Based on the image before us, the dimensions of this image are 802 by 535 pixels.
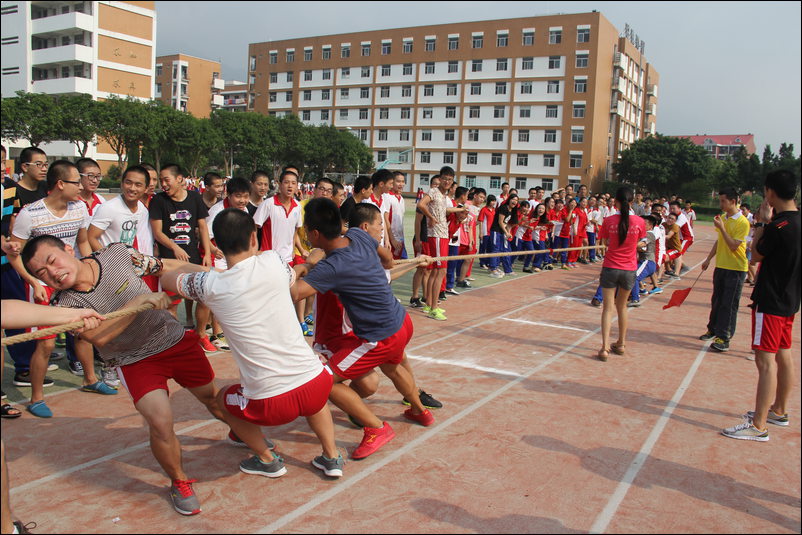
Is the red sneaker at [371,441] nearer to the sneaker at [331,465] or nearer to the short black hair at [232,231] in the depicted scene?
the sneaker at [331,465]

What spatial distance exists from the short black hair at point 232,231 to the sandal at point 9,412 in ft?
9.08

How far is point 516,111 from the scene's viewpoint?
206ft

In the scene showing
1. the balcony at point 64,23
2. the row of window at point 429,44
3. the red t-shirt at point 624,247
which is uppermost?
the row of window at point 429,44

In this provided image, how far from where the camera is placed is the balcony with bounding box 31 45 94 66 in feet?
173

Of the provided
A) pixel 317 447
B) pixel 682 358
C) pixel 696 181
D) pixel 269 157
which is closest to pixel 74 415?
pixel 317 447

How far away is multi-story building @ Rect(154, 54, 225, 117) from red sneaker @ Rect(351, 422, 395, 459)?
292 feet

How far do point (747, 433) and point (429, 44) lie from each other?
6773cm

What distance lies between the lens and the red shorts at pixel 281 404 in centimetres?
351

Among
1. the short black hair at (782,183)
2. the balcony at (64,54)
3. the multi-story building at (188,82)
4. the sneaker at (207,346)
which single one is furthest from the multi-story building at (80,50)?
the short black hair at (782,183)

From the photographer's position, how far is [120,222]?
5676 mm

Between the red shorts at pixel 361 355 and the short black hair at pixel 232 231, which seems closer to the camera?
the short black hair at pixel 232 231

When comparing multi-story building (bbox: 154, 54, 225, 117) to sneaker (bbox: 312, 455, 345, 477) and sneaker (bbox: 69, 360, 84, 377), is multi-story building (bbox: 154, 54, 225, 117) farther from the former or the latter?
sneaker (bbox: 312, 455, 345, 477)

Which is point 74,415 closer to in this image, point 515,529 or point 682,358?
point 515,529

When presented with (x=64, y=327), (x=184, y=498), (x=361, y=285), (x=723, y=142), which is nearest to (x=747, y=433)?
(x=361, y=285)
